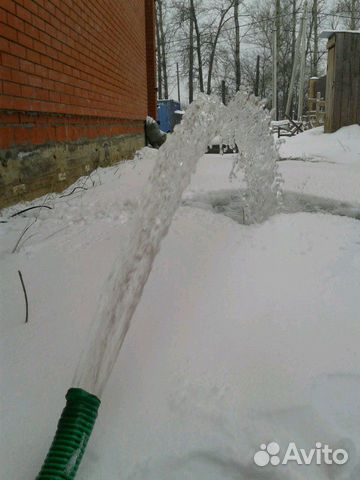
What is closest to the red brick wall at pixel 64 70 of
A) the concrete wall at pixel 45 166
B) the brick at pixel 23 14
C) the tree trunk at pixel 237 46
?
the brick at pixel 23 14

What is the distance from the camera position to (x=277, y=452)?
113cm

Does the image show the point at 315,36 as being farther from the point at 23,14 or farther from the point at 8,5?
the point at 8,5

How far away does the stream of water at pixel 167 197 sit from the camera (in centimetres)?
128

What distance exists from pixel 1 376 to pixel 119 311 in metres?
0.44

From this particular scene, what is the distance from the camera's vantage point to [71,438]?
0.99 meters

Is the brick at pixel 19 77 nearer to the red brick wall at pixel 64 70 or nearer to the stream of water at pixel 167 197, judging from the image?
the red brick wall at pixel 64 70

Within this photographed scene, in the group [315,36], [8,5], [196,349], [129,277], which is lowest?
[196,349]

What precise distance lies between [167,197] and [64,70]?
10.1ft

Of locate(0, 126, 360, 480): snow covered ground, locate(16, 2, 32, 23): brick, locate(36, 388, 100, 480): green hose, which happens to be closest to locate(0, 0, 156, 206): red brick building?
locate(16, 2, 32, 23): brick

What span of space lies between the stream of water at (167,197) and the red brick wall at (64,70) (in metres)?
1.49

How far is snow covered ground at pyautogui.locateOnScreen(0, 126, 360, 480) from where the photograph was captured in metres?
1.14

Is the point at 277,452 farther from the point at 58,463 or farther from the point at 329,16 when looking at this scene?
the point at 329,16

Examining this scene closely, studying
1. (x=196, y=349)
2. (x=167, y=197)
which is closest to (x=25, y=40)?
(x=167, y=197)

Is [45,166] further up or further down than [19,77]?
further down
